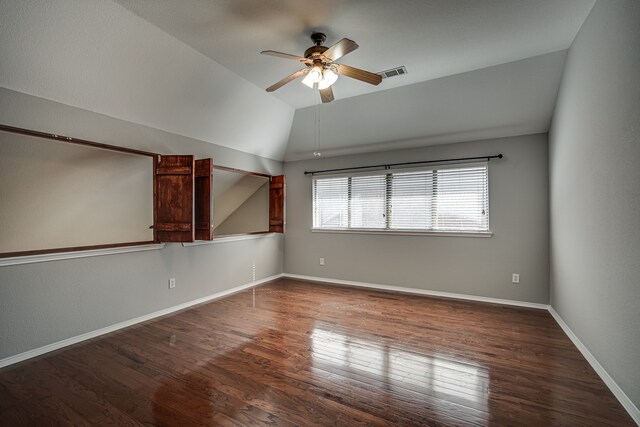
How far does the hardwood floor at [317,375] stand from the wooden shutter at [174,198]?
103 centimetres

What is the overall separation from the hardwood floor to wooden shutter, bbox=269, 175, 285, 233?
199cm

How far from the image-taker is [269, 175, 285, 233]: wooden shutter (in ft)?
17.0

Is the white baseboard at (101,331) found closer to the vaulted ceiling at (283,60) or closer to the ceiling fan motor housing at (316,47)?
the vaulted ceiling at (283,60)

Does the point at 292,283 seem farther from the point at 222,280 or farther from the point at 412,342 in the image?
the point at 412,342

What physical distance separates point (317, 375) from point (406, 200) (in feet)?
10.5

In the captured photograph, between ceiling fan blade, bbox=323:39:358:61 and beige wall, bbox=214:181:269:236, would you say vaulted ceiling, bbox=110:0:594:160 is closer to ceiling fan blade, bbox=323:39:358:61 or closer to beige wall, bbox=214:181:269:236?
ceiling fan blade, bbox=323:39:358:61

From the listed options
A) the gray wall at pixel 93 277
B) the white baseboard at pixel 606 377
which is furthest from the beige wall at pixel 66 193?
the white baseboard at pixel 606 377

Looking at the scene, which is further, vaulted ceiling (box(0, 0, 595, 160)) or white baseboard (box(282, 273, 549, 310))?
white baseboard (box(282, 273, 549, 310))

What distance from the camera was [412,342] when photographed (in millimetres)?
2848

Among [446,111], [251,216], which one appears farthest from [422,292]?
[251,216]

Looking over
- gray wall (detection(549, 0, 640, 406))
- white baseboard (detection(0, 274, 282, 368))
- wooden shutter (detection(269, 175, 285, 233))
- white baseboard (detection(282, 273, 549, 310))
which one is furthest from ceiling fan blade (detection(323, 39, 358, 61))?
white baseboard (detection(282, 273, 549, 310))

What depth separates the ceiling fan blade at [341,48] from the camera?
2189 millimetres

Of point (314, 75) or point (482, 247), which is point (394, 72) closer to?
point (314, 75)

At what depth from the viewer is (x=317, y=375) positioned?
2258 millimetres
